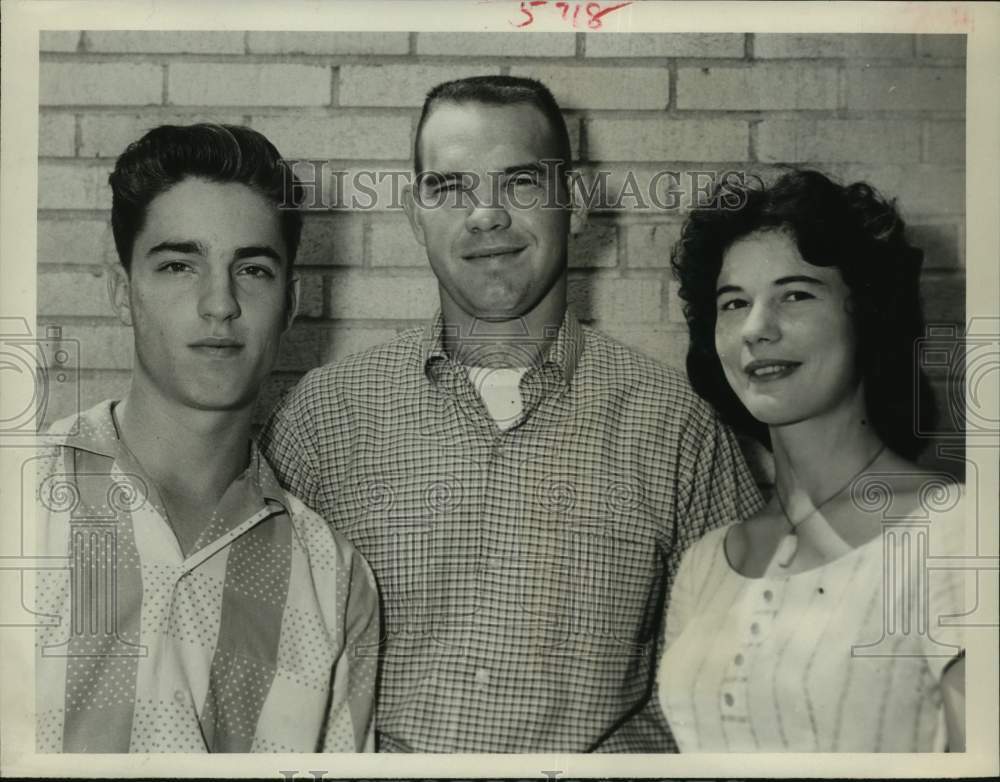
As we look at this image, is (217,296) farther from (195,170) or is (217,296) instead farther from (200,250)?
(195,170)

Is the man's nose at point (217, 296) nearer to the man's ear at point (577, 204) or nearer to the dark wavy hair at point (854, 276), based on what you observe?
the man's ear at point (577, 204)

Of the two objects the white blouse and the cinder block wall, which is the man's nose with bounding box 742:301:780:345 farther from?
the white blouse

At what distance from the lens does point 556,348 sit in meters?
2.09

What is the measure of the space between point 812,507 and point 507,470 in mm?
583

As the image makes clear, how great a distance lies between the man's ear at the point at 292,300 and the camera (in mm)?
2092

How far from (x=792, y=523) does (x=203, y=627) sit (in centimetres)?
112

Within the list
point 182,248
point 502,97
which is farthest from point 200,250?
point 502,97

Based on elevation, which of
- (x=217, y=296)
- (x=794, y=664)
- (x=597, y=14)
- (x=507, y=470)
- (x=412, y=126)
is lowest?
(x=794, y=664)

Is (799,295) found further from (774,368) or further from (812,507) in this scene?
(812,507)

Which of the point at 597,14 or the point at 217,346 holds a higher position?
the point at 597,14

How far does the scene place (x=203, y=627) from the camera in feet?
6.61

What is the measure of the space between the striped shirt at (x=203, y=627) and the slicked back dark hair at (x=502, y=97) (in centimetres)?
75

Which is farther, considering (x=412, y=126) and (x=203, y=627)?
(x=412, y=126)

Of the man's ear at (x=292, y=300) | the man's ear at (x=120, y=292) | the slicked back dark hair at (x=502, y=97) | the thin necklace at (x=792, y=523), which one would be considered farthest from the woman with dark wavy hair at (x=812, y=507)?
the man's ear at (x=120, y=292)
